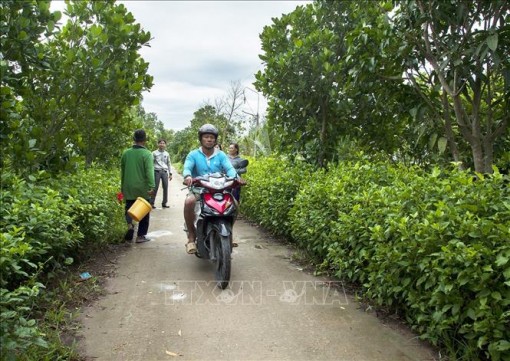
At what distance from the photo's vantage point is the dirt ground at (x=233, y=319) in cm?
313

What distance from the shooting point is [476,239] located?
2.77 m

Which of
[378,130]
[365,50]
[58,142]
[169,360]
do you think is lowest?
[169,360]

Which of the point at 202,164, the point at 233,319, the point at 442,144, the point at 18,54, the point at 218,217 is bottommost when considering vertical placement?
the point at 233,319

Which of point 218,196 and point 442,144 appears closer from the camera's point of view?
point 218,196

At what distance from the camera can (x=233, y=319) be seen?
146 inches

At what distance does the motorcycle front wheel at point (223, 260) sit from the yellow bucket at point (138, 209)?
1882 millimetres

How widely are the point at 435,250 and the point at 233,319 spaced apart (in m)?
1.82

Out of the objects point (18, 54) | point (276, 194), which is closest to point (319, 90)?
point (276, 194)

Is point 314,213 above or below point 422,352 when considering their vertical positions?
above

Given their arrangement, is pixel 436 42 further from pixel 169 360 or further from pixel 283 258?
pixel 169 360

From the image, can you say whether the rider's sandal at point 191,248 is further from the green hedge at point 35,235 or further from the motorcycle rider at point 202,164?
the green hedge at point 35,235

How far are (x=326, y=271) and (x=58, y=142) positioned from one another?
3.47 metres

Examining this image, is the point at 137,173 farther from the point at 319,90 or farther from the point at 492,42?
the point at 492,42

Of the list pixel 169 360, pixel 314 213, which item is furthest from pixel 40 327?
pixel 314 213
